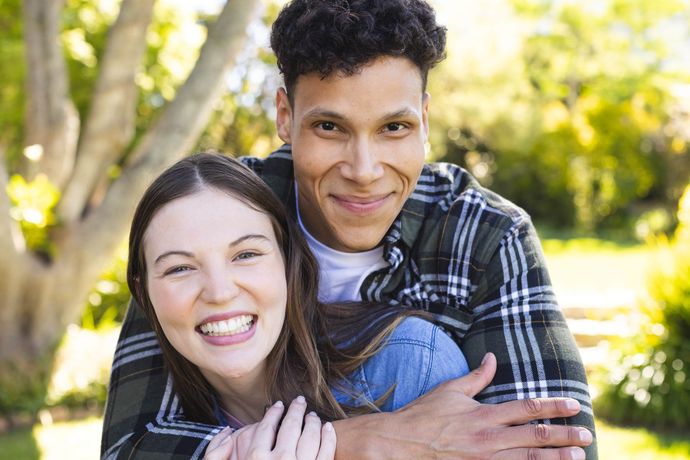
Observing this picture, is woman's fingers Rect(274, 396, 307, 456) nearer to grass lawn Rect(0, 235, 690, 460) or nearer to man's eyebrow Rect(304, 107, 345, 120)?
man's eyebrow Rect(304, 107, 345, 120)

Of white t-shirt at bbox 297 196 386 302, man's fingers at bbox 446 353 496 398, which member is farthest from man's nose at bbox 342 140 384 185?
man's fingers at bbox 446 353 496 398

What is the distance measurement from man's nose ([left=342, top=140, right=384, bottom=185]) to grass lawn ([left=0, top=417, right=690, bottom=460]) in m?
3.71

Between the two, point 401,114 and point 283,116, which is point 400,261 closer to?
point 401,114

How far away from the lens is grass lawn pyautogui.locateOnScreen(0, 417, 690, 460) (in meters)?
5.49

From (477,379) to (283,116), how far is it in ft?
3.85

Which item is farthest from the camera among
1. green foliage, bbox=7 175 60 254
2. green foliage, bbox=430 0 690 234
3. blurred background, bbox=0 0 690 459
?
green foliage, bbox=430 0 690 234

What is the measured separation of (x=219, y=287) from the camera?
2.20 metres

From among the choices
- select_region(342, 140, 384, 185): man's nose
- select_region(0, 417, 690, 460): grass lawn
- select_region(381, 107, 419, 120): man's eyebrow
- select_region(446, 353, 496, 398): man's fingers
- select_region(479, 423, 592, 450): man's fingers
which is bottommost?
select_region(0, 417, 690, 460): grass lawn

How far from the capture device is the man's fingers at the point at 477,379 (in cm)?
229

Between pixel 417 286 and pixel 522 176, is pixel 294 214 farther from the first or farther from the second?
pixel 522 176

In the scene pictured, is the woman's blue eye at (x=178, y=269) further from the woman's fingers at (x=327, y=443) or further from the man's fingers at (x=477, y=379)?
the man's fingers at (x=477, y=379)

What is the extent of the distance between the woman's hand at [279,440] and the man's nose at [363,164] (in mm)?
745

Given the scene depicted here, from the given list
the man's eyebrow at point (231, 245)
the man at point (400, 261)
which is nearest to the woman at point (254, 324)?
the man's eyebrow at point (231, 245)

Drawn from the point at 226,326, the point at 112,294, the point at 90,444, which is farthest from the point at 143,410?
the point at 112,294
